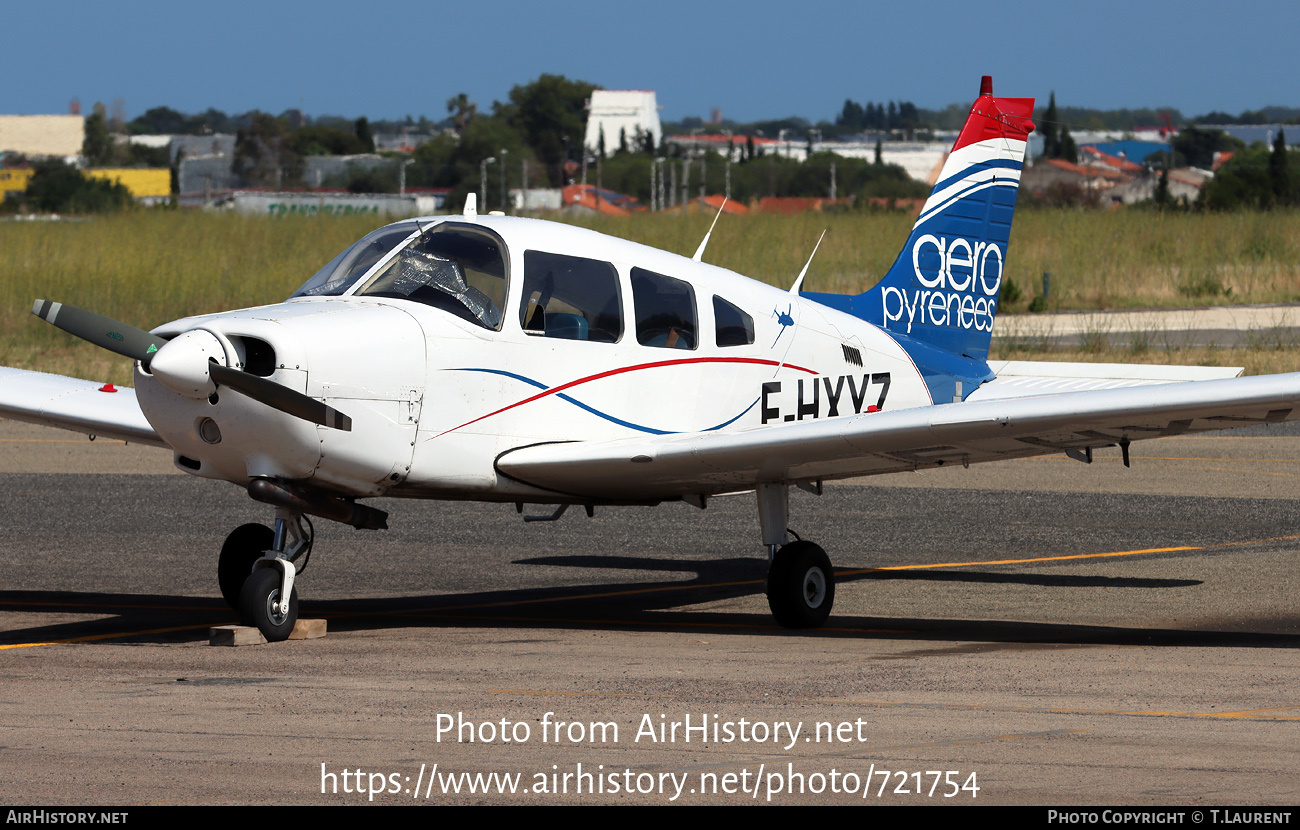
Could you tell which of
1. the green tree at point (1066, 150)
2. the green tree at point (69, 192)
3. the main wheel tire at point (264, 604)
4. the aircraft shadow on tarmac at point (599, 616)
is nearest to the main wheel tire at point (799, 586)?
the aircraft shadow on tarmac at point (599, 616)

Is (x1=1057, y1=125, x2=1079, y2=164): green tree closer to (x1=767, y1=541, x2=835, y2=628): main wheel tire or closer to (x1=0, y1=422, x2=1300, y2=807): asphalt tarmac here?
(x1=0, y1=422, x2=1300, y2=807): asphalt tarmac

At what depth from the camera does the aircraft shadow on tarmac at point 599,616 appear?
9.80m

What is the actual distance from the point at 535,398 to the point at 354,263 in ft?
4.34

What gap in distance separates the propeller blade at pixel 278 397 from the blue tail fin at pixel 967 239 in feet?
17.2

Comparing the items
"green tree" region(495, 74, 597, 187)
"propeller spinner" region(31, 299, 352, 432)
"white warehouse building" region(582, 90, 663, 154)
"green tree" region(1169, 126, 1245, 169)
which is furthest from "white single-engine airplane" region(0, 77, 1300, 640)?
"white warehouse building" region(582, 90, 663, 154)

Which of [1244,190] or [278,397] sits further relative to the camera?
[1244,190]

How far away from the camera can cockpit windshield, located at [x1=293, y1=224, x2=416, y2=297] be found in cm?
960

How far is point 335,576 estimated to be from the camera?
1262 cm

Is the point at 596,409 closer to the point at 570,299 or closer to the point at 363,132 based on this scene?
the point at 570,299

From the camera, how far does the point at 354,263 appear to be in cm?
970

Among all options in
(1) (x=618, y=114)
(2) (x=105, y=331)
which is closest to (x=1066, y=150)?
(1) (x=618, y=114)

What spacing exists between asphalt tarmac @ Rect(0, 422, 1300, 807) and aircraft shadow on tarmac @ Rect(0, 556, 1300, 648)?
0.15 ft

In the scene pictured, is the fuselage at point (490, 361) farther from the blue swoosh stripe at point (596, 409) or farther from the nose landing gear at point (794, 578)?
the nose landing gear at point (794, 578)

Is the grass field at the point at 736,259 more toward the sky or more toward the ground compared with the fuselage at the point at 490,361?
more toward the ground
